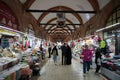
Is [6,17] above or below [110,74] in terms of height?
above

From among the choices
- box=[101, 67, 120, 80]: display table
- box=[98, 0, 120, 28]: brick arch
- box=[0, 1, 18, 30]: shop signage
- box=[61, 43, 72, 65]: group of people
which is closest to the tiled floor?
box=[101, 67, 120, 80]: display table

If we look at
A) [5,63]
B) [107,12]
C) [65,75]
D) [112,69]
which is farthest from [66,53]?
[5,63]

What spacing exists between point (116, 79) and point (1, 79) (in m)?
3.85

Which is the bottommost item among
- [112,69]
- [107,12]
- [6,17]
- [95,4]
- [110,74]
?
[110,74]

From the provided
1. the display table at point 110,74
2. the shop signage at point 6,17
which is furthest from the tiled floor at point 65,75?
the shop signage at point 6,17

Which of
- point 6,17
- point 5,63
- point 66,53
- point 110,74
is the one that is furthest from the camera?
point 66,53

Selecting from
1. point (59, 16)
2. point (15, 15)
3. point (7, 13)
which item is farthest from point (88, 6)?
point (7, 13)

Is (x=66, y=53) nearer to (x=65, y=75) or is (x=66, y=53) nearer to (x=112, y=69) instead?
(x=65, y=75)

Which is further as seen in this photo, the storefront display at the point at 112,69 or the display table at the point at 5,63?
the storefront display at the point at 112,69

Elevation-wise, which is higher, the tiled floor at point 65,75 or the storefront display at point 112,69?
the storefront display at point 112,69

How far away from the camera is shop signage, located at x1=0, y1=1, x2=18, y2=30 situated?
29.3 ft

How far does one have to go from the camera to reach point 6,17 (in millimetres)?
9578

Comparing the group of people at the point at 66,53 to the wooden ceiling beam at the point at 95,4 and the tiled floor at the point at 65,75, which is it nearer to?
the tiled floor at the point at 65,75

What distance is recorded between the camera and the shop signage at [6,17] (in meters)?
8.92
